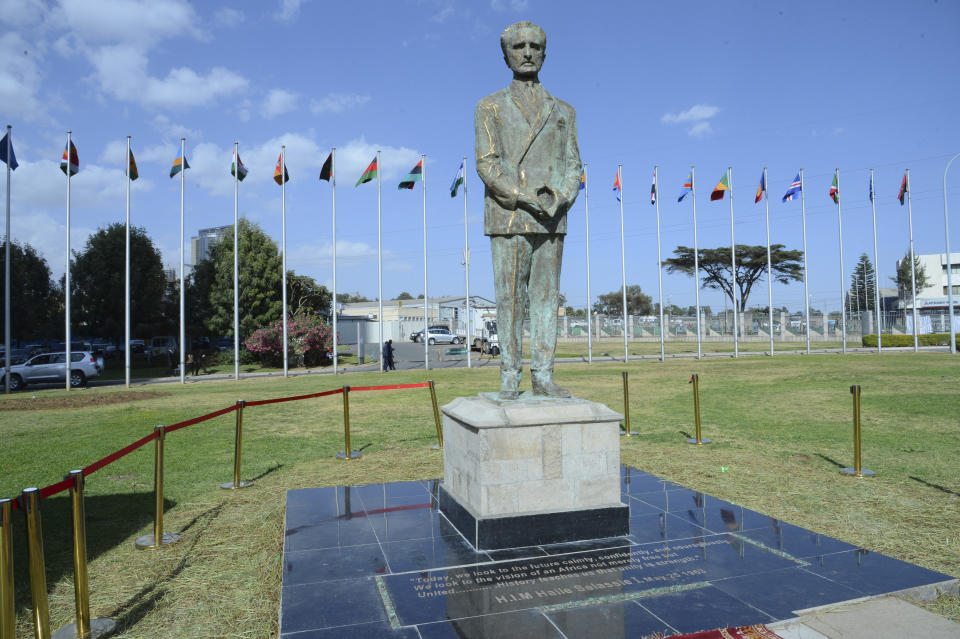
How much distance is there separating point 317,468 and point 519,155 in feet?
17.4


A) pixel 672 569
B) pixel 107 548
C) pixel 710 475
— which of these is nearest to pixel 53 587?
pixel 107 548

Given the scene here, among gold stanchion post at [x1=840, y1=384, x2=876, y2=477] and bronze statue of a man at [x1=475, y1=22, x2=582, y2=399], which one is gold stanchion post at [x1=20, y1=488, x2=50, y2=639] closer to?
bronze statue of a man at [x1=475, y1=22, x2=582, y2=399]

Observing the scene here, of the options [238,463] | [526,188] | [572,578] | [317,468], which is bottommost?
[317,468]

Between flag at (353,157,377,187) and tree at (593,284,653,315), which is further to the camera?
tree at (593,284,653,315)

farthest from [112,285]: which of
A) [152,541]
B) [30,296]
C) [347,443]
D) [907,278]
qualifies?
[907,278]

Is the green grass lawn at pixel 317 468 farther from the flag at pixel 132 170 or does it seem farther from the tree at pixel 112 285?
the tree at pixel 112 285

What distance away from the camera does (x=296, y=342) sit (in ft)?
110

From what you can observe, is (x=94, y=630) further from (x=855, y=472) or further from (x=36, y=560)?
(x=855, y=472)

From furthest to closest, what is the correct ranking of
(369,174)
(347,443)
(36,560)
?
(369,174), (347,443), (36,560)

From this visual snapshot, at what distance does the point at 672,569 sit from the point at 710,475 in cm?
363

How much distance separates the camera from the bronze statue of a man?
16.6 ft

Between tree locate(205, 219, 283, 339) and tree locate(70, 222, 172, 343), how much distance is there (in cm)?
387

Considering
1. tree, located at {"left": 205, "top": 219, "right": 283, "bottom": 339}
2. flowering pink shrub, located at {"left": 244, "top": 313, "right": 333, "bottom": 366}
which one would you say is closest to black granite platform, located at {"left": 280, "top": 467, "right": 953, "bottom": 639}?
flowering pink shrub, located at {"left": 244, "top": 313, "right": 333, "bottom": 366}

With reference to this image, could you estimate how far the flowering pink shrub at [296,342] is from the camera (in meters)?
33.3
